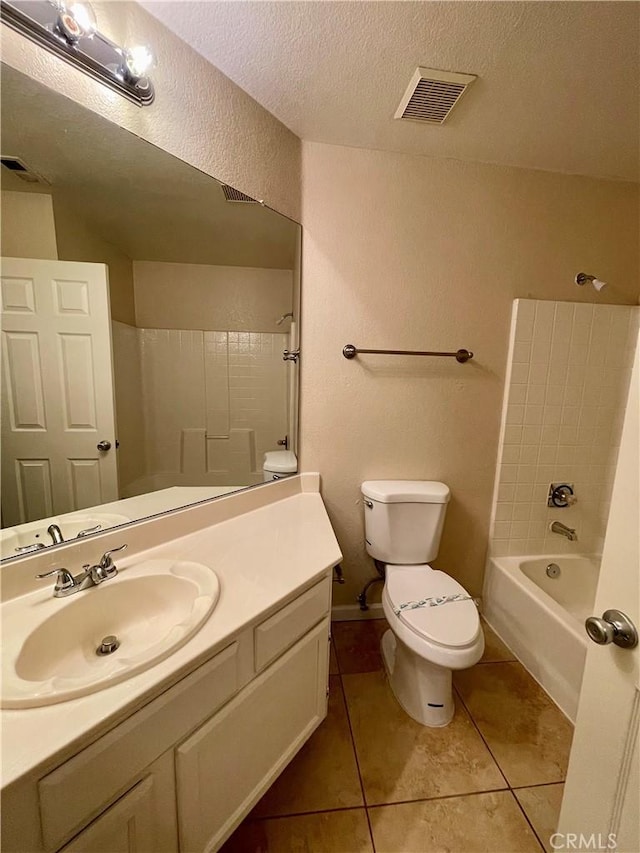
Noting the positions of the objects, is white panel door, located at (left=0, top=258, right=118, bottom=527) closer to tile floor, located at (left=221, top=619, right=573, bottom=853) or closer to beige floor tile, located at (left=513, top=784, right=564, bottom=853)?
tile floor, located at (left=221, top=619, right=573, bottom=853)

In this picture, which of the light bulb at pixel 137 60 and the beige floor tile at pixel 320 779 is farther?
the beige floor tile at pixel 320 779

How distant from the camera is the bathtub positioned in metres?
1.38

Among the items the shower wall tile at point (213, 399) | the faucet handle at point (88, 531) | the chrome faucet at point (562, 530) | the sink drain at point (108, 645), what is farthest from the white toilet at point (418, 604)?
the faucet handle at point (88, 531)

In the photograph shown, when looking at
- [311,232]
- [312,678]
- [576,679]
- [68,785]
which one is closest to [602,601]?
[312,678]

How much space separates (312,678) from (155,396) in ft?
3.65

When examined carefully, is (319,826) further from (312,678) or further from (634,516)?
(634,516)

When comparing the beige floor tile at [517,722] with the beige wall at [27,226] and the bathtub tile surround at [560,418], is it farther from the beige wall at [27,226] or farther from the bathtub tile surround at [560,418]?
the beige wall at [27,226]

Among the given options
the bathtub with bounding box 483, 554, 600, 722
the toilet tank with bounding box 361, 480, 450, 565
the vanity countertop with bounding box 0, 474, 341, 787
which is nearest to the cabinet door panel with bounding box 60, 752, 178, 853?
the vanity countertop with bounding box 0, 474, 341, 787

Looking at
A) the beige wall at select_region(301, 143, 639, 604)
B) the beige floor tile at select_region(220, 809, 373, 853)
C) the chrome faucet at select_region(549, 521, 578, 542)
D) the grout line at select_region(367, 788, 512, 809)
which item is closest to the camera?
the beige floor tile at select_region(220, 809, 373, 853)

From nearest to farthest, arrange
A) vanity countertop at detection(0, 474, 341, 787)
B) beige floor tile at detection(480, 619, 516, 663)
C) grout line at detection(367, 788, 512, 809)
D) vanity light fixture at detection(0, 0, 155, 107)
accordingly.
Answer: vanity countertop at detection(0, 474, 341, 787) → vanity light fixture at detection(0, 0, 155, 107) → grout line at detection(367, 788, 512, 809) → beige floor tile at detection(480, 619, 516, 663)

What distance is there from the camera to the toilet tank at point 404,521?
62.0 inches

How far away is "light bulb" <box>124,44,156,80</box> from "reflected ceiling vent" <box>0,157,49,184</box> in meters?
0.39

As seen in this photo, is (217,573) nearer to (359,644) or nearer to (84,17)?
(359,644)

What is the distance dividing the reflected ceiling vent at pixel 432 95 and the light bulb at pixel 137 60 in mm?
811
